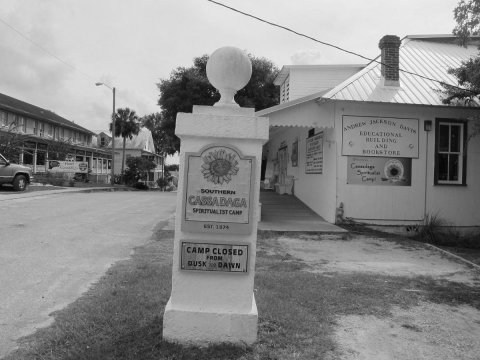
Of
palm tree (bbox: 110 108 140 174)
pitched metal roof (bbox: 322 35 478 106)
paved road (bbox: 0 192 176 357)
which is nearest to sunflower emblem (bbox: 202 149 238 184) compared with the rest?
paved road (bbox: 0 192 176 357)

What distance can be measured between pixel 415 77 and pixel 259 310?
10.4 m

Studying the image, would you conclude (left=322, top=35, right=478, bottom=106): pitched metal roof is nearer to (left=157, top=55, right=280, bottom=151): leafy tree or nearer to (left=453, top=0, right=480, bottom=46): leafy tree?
(left=453, top=0, right=480, bottom=46): leafy tree

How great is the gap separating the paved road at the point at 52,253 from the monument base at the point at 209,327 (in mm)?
1308

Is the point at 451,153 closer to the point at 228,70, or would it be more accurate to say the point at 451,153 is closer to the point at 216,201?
the point at 228,70

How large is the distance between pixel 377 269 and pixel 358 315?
2553mm

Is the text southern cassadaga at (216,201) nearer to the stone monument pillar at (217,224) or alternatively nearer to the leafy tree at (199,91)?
the stone monument pillar at (217,224)

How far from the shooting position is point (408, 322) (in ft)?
14.9

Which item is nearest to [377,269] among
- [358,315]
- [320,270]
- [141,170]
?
[320,270]

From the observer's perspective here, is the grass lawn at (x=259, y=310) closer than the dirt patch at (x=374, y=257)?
Yes

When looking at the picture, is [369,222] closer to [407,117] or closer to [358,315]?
[407,117]

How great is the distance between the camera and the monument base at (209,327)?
381 centimetres

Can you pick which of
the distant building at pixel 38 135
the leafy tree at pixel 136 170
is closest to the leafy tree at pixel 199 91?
the distant building at pixel 38 135

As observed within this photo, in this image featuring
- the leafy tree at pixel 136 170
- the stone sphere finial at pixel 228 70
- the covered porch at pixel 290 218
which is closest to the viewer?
the stone sphere finial at pixel 228 70

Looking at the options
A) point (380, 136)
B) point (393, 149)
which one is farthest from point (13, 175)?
point (393, 149)
